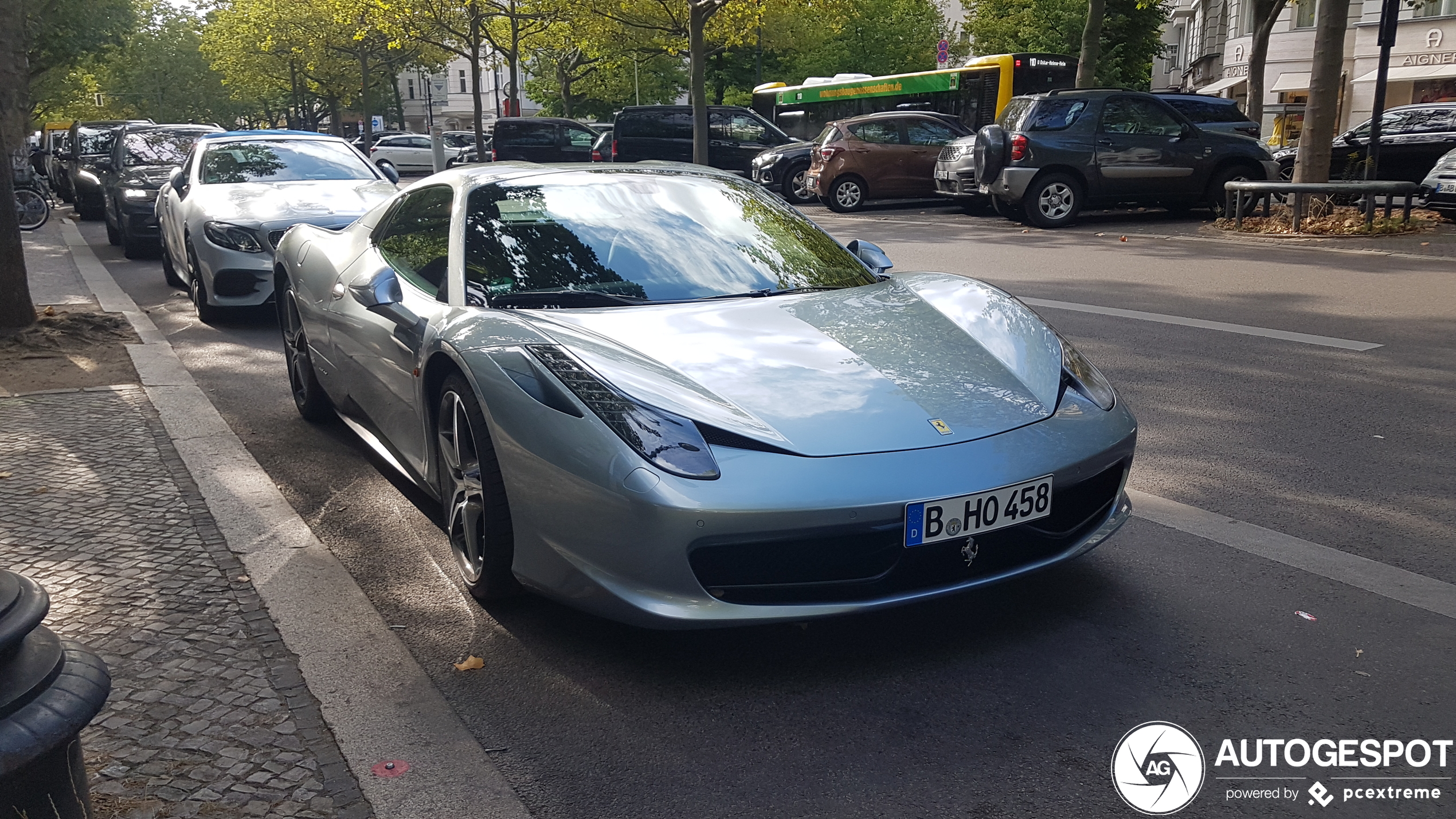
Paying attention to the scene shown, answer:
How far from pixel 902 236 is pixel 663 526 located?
42.6 ft

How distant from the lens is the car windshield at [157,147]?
48.6ft

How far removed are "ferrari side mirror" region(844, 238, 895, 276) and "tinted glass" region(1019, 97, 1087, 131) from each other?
455 inches

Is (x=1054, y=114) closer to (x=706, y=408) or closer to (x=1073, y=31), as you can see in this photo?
(x=706, y=408)

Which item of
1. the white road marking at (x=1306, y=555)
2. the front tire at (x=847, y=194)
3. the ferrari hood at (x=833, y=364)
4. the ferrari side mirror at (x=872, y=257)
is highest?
the ferrari side mirror at (x=872, y=257)

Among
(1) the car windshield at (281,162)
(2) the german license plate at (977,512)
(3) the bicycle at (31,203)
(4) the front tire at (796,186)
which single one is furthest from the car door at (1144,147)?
(3) the bicycle at (31,203)

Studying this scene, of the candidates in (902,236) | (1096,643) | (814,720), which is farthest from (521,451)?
(902,236)

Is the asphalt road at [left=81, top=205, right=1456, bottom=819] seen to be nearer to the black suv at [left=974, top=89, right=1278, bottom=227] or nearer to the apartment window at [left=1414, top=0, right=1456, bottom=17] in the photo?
the black suv at [left=974, top=89, right=1278, bottom=227]

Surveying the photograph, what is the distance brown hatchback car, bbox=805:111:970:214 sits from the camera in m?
20.4

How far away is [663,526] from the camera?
2912 millimetres

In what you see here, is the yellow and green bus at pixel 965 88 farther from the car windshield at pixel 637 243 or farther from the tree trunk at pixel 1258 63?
the car windshield at pixel 637 243

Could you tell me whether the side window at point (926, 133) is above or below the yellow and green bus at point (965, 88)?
below

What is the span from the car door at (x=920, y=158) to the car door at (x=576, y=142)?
10267 millimetres

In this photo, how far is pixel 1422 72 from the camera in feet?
116

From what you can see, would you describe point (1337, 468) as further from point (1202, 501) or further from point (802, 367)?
point (802, 367)
